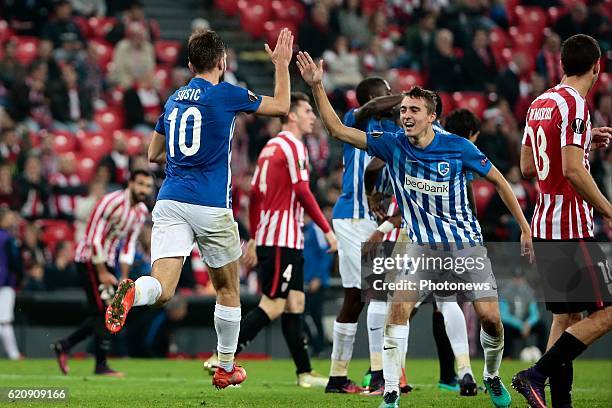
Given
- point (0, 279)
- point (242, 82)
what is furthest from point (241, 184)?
point (0, 279)

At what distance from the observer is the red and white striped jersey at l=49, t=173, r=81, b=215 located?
53.0 feet

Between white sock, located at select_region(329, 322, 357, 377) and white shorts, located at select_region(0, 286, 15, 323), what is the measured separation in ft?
22.1

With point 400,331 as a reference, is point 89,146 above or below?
above

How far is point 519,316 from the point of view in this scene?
608 inches

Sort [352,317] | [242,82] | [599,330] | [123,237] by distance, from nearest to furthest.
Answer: [599,330]
[352,317]
[123,237]
[242,82]

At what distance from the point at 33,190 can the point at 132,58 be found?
362 centimetres

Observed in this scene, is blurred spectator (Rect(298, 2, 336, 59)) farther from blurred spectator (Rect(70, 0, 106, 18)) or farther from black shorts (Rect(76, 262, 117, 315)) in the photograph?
black shorts (Rect(76, 262, 117, 315))

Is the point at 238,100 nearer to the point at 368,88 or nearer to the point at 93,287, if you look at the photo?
the point at 368,88

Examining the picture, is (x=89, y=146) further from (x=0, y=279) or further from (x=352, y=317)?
(x=352, y=317)

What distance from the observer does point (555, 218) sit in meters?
7.14

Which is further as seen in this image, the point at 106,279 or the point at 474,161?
the point at 106,279

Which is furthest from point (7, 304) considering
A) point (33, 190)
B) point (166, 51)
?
point (166, 51)

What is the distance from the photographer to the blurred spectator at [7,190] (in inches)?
616

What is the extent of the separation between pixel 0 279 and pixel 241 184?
4026mm
